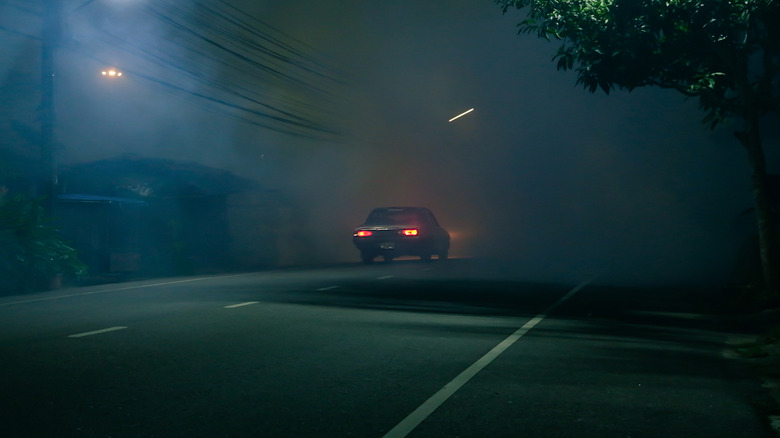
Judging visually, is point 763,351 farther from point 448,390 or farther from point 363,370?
point 363,370

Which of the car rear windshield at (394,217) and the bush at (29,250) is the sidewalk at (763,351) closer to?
the bush at (29,250)

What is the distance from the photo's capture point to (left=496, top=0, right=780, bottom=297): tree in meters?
13.9

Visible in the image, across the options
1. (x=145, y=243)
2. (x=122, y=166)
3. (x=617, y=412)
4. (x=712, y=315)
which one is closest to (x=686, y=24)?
(x=712, y=315)

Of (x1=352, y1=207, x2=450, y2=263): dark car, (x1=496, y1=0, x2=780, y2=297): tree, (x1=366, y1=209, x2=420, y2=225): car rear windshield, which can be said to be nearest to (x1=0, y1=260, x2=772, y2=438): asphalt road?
(x1=496, y1=0, x2=780, y2=297): tree

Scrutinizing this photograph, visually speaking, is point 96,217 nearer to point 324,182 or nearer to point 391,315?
point 391,315

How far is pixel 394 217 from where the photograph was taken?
29078 millimetres

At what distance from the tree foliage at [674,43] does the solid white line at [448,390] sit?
18.7 ft

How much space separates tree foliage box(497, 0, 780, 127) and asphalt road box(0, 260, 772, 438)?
4.06m

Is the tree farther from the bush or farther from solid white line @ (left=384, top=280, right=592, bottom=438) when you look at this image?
the bush

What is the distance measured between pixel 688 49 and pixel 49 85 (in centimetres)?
1440

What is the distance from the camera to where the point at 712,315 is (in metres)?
13.6

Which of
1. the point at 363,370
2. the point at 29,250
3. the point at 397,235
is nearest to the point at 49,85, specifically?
the point at 29,250

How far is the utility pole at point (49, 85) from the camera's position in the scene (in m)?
20.0

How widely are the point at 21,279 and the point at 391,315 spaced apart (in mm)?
9880
